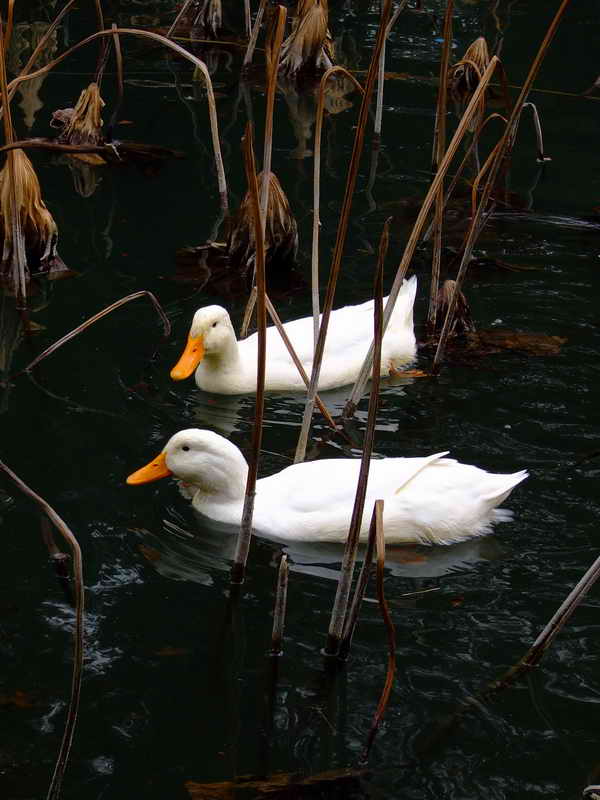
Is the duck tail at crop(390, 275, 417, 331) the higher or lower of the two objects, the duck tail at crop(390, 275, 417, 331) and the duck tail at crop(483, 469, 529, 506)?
the higher

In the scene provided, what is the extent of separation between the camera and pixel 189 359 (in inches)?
281

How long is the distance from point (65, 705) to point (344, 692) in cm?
104

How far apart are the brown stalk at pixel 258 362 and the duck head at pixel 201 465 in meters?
0.76

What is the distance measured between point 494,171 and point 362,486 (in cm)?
257

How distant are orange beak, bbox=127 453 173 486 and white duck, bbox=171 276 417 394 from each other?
1.33 meters

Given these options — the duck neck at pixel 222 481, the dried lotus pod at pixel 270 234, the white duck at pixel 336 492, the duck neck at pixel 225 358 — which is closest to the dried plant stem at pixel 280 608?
the white duck at pixel 336 492

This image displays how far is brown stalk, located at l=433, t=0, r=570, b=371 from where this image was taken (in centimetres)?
527

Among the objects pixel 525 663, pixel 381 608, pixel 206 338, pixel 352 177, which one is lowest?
pixel 525 663

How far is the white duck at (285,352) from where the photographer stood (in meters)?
7.13

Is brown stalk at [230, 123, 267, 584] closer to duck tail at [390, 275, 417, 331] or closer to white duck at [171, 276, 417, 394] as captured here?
white duck at [171, 276, 417, 394]

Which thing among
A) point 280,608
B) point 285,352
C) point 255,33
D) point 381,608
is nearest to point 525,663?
point 280,608

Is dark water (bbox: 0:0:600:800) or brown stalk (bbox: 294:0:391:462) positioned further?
brown stalk (bbox: 294:0:391:462)

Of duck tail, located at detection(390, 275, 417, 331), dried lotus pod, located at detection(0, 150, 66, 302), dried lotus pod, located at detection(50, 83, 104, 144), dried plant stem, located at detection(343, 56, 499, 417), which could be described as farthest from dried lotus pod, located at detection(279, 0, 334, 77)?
dried plant stem, located at detection(343, 56, 499, 417)

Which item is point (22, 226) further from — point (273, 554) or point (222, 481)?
point (273, 554)
